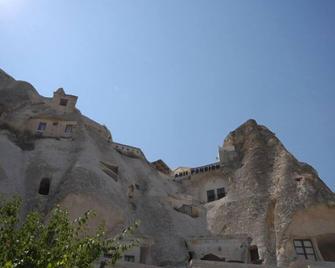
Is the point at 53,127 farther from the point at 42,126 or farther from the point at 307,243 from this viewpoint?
the point at 307,243

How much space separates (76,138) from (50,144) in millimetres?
2523

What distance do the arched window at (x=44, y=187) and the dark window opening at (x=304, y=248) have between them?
63.8ft

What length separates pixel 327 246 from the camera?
107ft

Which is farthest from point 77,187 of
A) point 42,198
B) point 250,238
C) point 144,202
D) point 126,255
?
point 250,238

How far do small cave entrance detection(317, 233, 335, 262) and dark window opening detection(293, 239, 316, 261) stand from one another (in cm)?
167

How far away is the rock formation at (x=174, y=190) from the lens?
2873 cm

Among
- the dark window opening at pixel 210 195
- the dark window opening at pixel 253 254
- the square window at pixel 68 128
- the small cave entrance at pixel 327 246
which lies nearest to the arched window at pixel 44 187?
the square window at pixel 68 128

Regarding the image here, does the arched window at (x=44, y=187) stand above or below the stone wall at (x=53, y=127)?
below

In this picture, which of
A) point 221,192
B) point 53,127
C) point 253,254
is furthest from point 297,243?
point 53,127

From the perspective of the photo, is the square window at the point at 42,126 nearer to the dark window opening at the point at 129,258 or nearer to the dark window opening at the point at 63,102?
the dark window opening at the point at 63,102

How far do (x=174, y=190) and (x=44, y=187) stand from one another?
15.7 meters

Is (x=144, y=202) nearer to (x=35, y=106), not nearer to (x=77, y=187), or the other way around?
(x=77, y=187)

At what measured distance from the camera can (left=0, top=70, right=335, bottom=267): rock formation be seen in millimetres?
28734

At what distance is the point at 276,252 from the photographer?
29.7 meters
